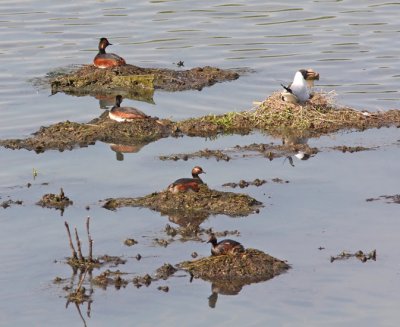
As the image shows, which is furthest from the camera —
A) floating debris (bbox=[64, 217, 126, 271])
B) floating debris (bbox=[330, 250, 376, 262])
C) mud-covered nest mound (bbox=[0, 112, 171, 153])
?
mud-covered nest mound (bbox=[0, 112, 171, 153])

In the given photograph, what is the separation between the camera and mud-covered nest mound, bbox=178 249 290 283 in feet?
59.3

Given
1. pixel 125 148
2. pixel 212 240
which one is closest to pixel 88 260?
pixel 212 240

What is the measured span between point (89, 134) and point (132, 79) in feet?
18.6

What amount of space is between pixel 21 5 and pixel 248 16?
8138mm

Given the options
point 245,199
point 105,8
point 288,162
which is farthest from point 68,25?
point 245,199

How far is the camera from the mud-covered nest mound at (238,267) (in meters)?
18.1

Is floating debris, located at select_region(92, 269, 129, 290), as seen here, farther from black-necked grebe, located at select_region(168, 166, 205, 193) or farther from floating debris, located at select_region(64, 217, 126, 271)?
black-necked grebe, located at select_region(168, 166, 205, 193)

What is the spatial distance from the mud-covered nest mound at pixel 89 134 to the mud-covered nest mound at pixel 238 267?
7.75 m

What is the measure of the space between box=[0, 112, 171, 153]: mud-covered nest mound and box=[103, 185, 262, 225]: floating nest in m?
4.28

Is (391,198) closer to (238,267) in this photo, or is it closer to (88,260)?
(238,267)

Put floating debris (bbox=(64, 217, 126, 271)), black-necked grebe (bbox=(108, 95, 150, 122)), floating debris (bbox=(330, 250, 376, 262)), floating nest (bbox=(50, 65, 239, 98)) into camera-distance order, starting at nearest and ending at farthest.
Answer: floating debris (bbox=(64, 217, 126, 271)), floating debris (bbox=(330, 250, 376, 262)), black-necked grebe (bbox=(108, 95, 150, 122)), floating nest (bbox=(50, 65, 239, 98))

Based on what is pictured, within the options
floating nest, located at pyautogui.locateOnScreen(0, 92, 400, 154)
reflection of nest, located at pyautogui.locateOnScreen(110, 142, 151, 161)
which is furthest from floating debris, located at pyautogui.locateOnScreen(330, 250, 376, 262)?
reflection of nest, located at pyautogui.locateOnScreen(110, 142, 151, 161)

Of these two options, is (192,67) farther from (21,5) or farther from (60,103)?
(21,5)

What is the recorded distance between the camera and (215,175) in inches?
911
